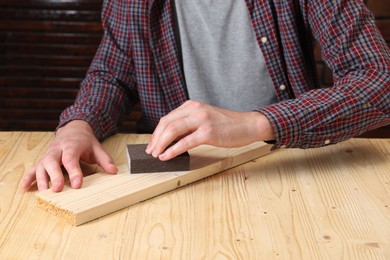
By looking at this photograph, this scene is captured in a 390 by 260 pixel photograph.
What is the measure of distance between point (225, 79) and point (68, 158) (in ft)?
2.14

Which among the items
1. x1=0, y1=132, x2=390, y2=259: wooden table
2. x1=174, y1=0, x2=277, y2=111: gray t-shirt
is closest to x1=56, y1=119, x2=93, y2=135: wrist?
x1=0, y1=132, x2=390, y2=259: wooden table

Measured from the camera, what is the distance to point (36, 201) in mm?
1145

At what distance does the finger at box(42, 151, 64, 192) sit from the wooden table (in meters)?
0.06

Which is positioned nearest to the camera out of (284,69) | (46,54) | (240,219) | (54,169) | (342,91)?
(240,219)

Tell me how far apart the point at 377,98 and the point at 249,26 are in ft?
1.53

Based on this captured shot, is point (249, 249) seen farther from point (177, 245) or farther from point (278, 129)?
point (278, 129)

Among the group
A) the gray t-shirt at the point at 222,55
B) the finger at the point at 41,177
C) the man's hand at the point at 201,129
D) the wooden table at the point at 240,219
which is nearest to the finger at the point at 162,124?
the man's hand at the point at 201,129

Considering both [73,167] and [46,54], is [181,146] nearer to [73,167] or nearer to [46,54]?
[73,167]

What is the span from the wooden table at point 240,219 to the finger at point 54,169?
0.18 feet

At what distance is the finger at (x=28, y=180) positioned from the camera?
3.99 feet

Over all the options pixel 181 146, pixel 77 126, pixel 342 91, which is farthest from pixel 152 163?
pixel 342 91

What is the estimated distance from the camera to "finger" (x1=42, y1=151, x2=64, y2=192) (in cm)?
116

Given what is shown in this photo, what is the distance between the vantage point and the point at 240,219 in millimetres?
1086

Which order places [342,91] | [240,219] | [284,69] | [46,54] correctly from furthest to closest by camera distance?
[46,54], [284,69], [342,91], [240,219]
